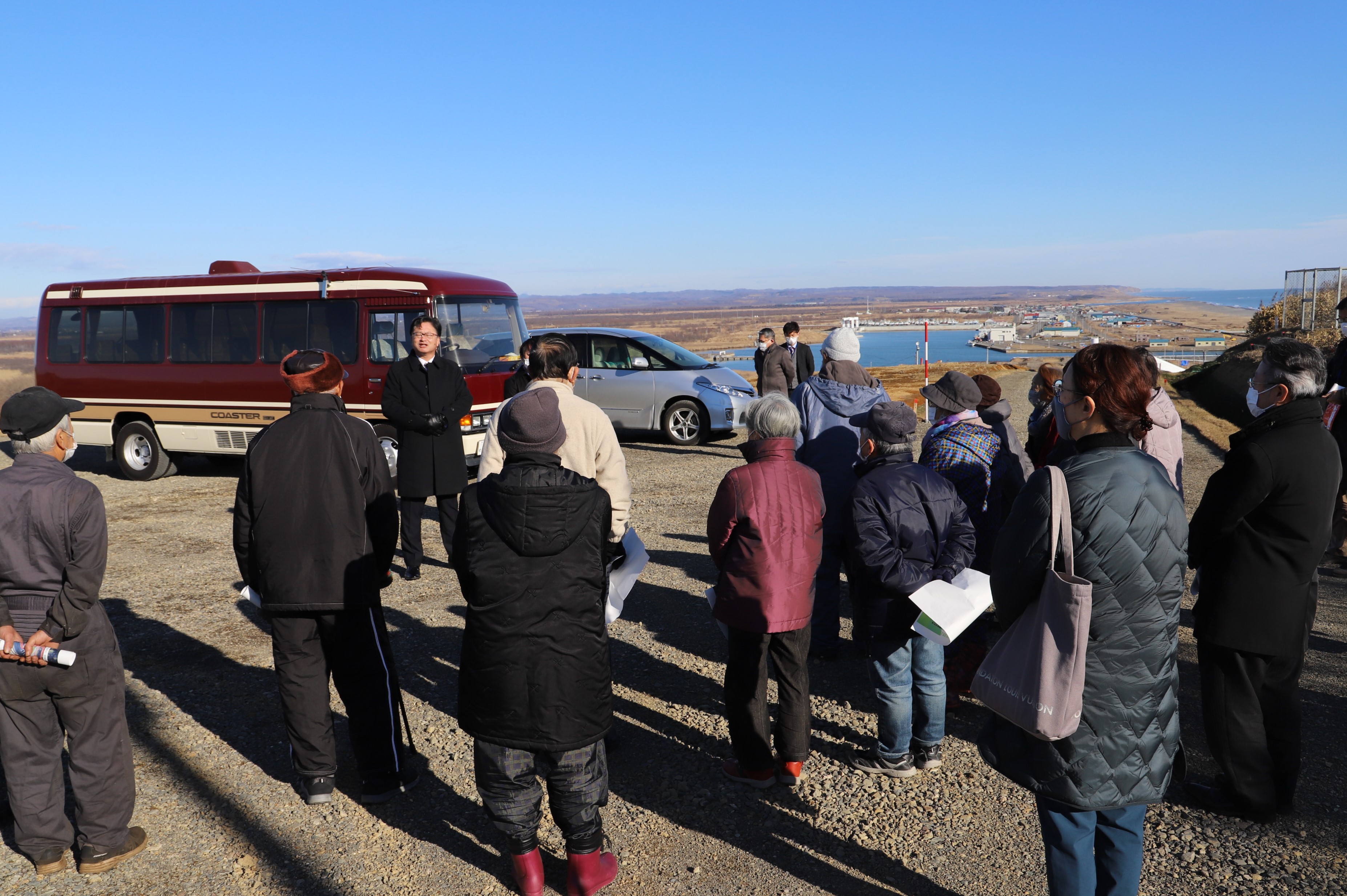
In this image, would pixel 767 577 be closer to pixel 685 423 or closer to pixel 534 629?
pixel 534 629

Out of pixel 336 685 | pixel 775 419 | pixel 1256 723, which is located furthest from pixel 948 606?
pixel 336 685

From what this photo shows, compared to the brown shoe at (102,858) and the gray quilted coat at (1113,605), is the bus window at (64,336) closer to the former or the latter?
the brown shoe at (102,858)

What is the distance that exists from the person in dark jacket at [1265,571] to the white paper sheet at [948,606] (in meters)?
0.80

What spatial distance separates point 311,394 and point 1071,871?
3147 millimetres

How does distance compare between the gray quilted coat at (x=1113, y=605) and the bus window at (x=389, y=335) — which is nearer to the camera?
the gray quilted coat at (x=1113, y=605)

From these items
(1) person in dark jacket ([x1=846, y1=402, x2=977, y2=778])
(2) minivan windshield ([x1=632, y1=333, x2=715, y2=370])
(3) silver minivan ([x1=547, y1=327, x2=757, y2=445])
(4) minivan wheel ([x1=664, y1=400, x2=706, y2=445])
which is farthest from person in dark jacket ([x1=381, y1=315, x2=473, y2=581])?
(2) minivan windshield ([x1=632, y1=333, x2=715, y2=370])

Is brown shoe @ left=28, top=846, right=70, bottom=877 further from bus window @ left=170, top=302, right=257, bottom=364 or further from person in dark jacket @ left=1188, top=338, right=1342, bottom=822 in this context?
bus window @ left=170, top=302, right=257, bottom=364

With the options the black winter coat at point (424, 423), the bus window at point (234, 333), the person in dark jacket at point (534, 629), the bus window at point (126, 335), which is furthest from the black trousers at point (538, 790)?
the bus window at point (126, 335)

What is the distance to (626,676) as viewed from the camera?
5.09 metres

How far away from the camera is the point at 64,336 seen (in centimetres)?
1219

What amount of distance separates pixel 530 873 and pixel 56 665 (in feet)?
5.98

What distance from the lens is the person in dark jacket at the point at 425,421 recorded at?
6723 millimetres

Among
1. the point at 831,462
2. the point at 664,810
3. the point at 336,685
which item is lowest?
the point at 664,810

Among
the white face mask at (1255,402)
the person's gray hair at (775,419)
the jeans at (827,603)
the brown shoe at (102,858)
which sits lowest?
the brown shoe at (102,858)
